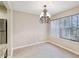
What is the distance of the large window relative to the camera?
4746mm

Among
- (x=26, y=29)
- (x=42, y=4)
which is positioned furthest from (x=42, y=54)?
(x=26, y=29)

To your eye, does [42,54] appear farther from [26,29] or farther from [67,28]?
[26,29]

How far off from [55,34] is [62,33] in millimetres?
954

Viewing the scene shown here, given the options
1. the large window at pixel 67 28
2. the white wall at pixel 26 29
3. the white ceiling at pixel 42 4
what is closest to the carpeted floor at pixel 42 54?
the large window at pixel 67 28

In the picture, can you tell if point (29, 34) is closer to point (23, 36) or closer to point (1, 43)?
point (23, 36)

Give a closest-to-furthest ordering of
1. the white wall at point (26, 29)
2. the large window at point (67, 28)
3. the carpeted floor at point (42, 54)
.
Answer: the carpeted floor at point (42, 54) → the large window at point (67, 28) → the white wall at point (26, 29)

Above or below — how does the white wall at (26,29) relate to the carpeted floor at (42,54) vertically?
above

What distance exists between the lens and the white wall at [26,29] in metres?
5.54

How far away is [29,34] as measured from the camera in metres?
6.34

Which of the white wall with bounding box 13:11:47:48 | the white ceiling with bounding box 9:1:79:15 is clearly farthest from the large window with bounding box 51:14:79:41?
the white wall with bounding box 13:11:47:48

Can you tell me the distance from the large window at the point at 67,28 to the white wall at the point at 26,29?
1116 millimetres

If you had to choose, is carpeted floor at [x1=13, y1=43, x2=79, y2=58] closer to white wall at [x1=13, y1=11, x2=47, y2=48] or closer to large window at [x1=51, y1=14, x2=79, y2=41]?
large window at [x1=51, y1=14, x2=79, y2=41]

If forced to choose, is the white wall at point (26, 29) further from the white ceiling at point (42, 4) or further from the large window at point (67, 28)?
the white ceiling at point (42, 4)

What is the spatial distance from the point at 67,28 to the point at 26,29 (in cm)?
252
